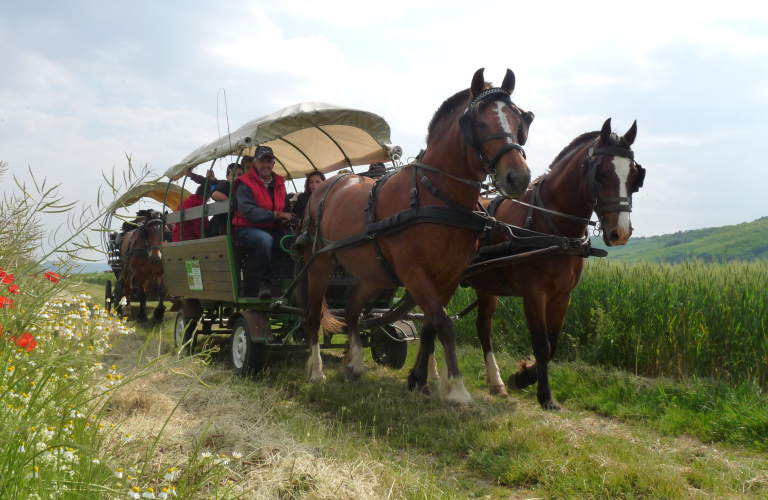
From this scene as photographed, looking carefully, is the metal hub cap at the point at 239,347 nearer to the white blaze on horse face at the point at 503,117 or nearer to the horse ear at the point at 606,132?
the white blaze on horse face at the point at 503,117

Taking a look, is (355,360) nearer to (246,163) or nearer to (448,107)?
(448,107)

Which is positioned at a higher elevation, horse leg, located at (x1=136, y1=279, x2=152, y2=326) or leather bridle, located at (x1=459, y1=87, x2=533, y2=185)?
leather bridle, located at (x1=459, y1=87, x2=533, y2=185)

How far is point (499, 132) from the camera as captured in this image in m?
3.53

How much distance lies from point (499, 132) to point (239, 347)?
367 centimetres

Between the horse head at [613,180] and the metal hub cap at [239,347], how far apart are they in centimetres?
366

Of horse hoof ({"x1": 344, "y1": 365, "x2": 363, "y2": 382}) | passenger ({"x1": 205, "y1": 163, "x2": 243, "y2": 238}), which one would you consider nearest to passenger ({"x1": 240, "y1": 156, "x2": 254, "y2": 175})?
passenger ({"x1": 205, "y1": 163, "x2": 243, "y2": 238})

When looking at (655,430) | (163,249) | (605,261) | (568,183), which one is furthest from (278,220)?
(605,261)

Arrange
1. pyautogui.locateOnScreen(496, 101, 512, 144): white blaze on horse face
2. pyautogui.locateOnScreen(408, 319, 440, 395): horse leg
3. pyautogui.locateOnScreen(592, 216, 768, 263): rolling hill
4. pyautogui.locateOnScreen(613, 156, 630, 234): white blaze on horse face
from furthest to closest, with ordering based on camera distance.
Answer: pyautogui.locateOnScreen(592, 216, 768, 263): rolling hill < pyautogui.locateOnScreen(408, 319, 440, 395): horse leg < pyautogui.locateOnScreen(613, 156, 630, 234): white blaze on horse face < pyautogui.locateOnScreen(496, 101, 512, 144): white blaze on horse face

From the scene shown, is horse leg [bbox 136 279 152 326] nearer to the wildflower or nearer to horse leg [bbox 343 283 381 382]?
horse leg [bbox 343 283 381 382]

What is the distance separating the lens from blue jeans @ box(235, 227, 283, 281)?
550 centimetres

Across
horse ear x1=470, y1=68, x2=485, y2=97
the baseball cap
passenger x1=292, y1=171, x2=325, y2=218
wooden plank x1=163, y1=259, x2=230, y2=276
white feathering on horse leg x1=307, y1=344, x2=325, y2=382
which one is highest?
horse ear x1=470, y1=68, x2=485, y2=97

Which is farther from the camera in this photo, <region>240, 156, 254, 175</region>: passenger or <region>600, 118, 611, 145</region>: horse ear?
<region>240, 156, 254, 175</region>: passenger

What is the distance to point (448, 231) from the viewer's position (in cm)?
386

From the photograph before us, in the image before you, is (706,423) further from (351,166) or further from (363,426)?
(351,166)
